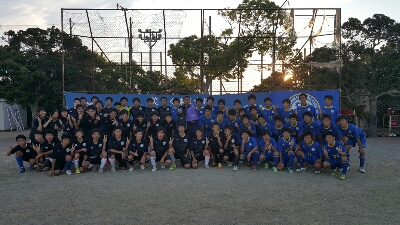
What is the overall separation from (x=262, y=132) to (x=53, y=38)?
15.2 metres

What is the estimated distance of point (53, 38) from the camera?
1739cm

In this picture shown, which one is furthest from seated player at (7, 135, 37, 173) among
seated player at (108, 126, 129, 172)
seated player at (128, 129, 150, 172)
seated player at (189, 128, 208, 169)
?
seated player at (189, 128, 208, 169)

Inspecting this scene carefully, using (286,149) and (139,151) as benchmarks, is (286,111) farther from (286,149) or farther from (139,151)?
(139,151)

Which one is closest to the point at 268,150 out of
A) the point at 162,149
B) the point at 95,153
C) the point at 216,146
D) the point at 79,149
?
the point at 216,146

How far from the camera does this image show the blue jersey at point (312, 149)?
615cm

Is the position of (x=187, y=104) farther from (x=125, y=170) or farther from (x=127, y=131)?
(x=125, y=170)

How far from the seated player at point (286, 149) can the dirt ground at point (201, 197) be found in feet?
1.16

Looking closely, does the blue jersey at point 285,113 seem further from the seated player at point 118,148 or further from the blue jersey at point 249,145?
the seated player at point 118,148

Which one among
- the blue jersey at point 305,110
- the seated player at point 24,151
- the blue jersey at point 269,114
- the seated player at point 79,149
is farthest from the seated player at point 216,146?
the seated player at point 24,151

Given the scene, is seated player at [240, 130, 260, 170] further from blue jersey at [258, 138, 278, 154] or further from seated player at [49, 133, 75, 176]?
seated player at [49, 133, 75, 176]

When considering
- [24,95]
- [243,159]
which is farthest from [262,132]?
[24,95]

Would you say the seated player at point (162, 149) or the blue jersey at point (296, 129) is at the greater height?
the blue jersey at point (296, 129)

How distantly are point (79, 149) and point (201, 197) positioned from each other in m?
3.25

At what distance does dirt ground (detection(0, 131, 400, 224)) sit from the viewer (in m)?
3.52
